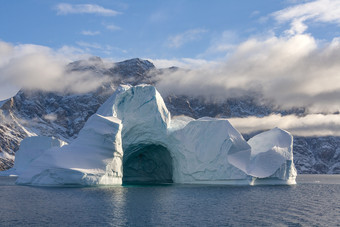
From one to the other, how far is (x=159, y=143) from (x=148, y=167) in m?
12.8

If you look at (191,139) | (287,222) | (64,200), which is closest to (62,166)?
(64,200)

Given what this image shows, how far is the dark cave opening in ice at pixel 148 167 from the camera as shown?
54119 mm

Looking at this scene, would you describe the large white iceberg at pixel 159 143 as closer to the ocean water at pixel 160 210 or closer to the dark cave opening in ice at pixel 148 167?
the ocean water at pixel 160 210

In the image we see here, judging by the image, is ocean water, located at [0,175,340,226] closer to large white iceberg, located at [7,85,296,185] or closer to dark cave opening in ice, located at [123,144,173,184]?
large white iceberg, located at [7,85,296,185]

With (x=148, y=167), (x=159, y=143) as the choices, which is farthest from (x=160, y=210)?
(x=148, y=167)

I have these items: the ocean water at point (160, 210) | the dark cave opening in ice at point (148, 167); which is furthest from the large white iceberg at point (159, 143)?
the dark cave opening in ice at point (148, 167)

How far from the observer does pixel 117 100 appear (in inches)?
1727

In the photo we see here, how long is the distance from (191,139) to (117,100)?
9.68 meters

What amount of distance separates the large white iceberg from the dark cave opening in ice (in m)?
4.94

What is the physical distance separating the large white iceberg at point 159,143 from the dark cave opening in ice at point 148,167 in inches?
194

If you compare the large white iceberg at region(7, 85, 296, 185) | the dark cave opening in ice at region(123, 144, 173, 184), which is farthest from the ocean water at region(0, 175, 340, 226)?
the dark cave opening in ice at region(123, 144, 173, 184)

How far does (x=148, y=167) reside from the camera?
58344 mm

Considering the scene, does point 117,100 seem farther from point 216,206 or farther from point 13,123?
point 13,123

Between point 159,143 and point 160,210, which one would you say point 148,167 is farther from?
point 160,210
